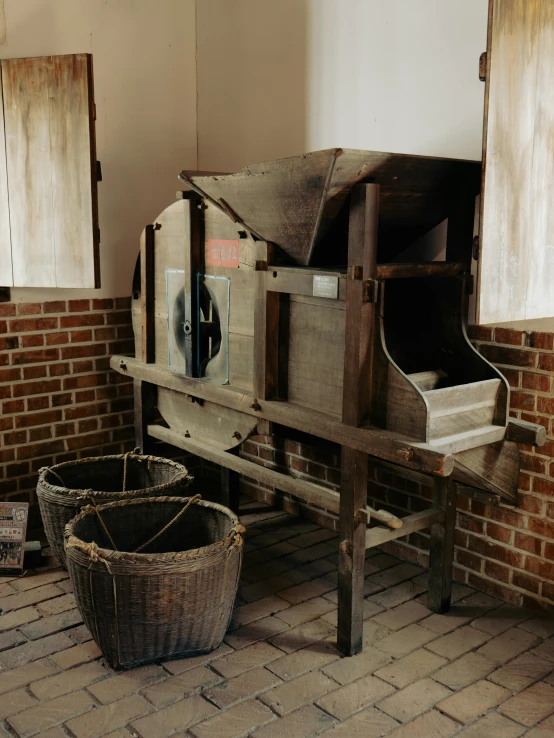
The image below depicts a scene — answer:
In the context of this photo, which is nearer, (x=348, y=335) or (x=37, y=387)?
(x=348, y=335)

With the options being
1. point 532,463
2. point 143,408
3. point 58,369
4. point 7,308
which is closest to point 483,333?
point 532,463

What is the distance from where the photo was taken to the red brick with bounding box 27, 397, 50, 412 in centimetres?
424

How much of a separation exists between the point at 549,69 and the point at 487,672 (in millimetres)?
2237

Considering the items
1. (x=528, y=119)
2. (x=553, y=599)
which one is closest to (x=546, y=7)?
(x=528, y=119)

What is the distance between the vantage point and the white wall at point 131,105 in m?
4.24

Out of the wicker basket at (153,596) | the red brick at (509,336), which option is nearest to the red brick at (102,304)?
the wicker basket at (153,596)

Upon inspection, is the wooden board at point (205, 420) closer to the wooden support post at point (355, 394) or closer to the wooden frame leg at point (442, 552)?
the wooden support post at point (355, 394)

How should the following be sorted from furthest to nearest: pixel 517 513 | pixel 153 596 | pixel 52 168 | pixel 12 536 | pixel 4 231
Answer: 1. pixel 4 231
2. pixel 52 168
3. pixel 12 536
4. pixel 517 513
5. pixel 153 596

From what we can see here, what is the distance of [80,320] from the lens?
4.38 meters

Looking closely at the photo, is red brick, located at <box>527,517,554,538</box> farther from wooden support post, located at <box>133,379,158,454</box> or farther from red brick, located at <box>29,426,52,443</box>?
red brick, located at <box>29,426,52,443</box>

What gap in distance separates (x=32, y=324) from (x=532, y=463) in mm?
2716

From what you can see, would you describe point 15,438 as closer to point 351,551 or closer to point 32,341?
point 32,341

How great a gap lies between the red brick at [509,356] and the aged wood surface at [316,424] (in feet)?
2.11

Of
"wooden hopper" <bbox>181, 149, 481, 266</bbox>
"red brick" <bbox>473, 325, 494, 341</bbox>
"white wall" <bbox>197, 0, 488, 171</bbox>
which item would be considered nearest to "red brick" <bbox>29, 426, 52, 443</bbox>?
"wooden hopper" <bbox>181, 149, 481, 266</bbox>
